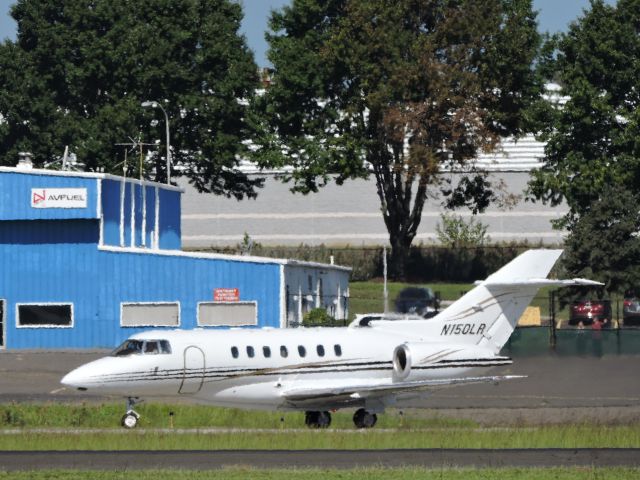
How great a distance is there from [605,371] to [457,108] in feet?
116

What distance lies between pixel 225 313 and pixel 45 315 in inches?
294

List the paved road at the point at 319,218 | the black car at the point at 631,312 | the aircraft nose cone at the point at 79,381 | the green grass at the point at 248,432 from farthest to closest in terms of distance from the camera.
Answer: the paved road at the point at 319,218, the black car at the point at 631,312, the aircraft nose cone at the point at 79,381, the green grass at the point at 248,432

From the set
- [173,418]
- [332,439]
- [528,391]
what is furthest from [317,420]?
[528,391]

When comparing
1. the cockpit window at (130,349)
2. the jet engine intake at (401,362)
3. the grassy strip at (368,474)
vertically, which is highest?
the cockpit window at (130,349)

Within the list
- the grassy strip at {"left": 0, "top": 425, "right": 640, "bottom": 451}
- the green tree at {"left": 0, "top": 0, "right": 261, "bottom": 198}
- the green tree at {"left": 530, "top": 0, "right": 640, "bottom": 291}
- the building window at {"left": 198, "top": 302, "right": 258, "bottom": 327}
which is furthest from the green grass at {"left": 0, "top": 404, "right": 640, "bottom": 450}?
the green tree at {"left": 0, "top": 0, "right": 261, "bottom": 198}

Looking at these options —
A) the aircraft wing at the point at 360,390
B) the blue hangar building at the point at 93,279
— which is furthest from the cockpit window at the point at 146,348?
the blue hangar building at the point at 93,279

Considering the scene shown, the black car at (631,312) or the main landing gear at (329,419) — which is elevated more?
the black car at (631,312)

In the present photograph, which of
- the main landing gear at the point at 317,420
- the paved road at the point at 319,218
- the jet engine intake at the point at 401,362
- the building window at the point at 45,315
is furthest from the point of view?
the paved road at the point at 319,218

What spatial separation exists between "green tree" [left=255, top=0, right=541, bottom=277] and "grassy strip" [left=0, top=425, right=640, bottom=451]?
49.0 metres

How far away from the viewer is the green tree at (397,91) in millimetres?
83375

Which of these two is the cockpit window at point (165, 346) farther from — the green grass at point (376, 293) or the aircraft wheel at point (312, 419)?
the green grass at point (376, 293)

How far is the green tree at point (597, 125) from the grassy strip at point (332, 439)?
153 ft

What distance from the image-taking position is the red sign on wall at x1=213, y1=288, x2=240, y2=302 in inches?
2370

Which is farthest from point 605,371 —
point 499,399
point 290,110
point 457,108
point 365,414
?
point 290,110
